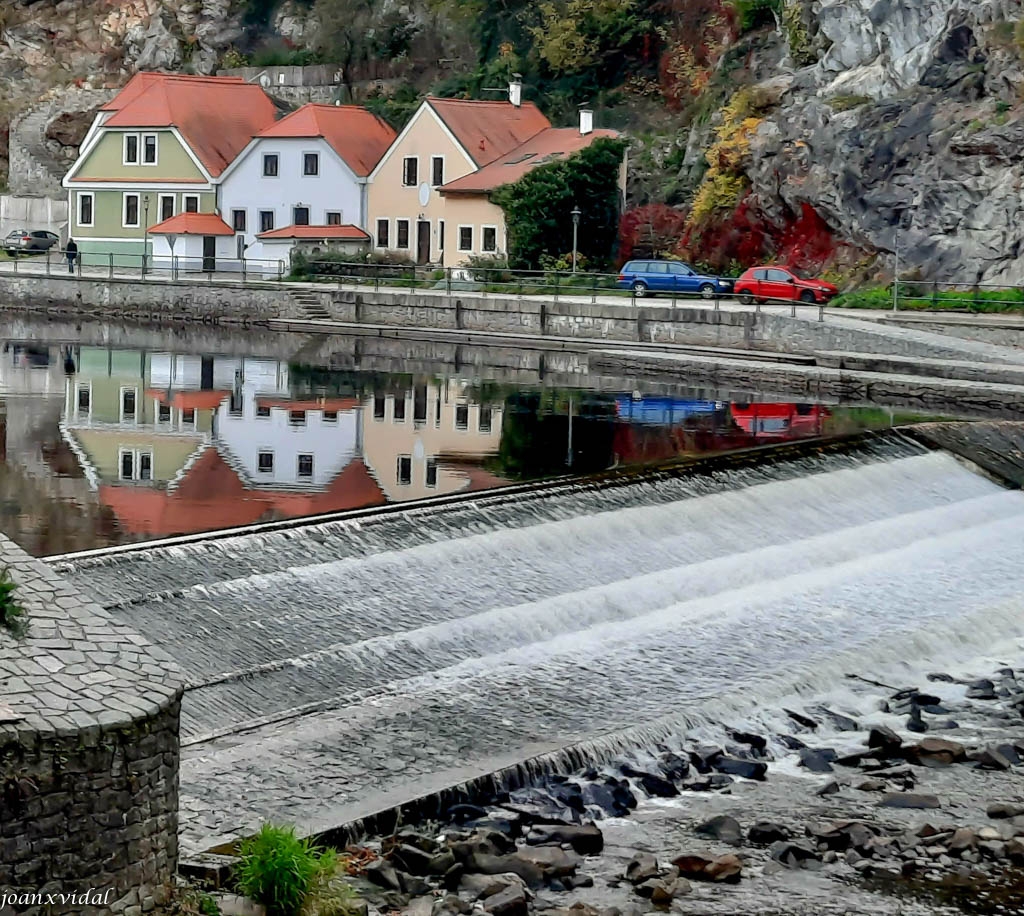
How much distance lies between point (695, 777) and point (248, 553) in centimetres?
558

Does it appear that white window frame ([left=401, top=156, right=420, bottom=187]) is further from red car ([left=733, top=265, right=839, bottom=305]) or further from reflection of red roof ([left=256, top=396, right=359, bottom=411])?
reflection of red roof ([left=256, top=396, right=359, bottom=411])

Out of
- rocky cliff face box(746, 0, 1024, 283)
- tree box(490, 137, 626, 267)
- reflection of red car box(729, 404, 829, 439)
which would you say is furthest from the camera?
tree box(490, 137, 626, 267)

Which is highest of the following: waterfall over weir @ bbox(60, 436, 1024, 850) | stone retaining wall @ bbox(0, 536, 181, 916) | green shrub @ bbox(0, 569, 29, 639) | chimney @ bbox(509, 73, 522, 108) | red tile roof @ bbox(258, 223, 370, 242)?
chimney @ bbox(509, 73, 522, 108)

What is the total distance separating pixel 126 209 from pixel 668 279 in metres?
26.9

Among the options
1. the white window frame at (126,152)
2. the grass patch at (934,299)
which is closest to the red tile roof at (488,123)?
the white window frame at (126,152)

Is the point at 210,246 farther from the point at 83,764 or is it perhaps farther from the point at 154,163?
the point at 83,764

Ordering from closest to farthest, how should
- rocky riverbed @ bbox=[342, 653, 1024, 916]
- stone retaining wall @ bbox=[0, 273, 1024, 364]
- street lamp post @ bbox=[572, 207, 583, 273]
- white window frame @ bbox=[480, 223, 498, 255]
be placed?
rocky riverbed @ bbox=[342, 653, 1024, 916]
stone retaining wall @ bbox=[0, 273, 1024, 364]
street lamp post @ bbox=[572, 207, 583, 273]
white window frame @ bbox=[480, 223, 498, 255]

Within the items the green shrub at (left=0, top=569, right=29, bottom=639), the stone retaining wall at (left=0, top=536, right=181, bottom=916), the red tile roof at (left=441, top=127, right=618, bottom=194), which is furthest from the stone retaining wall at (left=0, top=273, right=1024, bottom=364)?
the green shrub at (left=0, top=569, right=29, bottom=639)

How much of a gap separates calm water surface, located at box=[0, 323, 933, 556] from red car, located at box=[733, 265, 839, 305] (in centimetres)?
740

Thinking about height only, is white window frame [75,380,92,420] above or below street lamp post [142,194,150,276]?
below

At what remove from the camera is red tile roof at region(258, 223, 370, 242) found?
6469 centimetres

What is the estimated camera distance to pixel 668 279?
53188 mm

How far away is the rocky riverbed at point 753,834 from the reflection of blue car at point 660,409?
17.7 metres

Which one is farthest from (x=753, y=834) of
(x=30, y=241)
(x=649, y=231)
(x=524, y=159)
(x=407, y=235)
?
(x=30, y=241)
